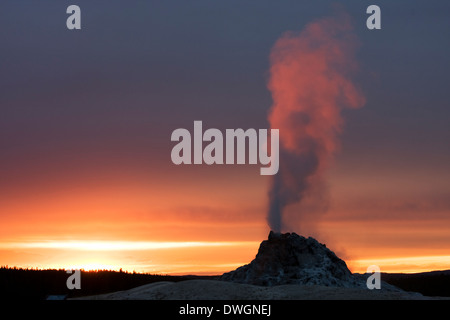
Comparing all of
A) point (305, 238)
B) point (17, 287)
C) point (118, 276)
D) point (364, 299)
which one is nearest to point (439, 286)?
point (305, 238)

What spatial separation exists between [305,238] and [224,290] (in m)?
17.3

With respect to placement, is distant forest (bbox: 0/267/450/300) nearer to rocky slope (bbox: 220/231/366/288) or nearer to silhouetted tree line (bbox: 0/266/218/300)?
silhouetted tree line (bbox: 0/266/218/300)

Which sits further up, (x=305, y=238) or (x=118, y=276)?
(x=305, y=238)

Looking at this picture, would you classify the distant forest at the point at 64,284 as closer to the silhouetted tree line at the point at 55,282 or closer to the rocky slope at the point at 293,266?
the silhouetted tree line at the point at 55,282

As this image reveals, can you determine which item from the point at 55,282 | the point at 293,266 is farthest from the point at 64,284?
the point at 293,266

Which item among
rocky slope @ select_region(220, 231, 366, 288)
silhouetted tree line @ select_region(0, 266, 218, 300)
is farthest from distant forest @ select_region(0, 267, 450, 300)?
rocky slope @ select_region(220, 231, 366, 288)

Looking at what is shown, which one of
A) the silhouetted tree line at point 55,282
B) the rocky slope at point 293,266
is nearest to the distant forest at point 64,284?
the silhouetted tree line at point 55,282

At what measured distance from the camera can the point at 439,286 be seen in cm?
5603

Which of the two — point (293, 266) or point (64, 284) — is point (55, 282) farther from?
point (293, 266)
